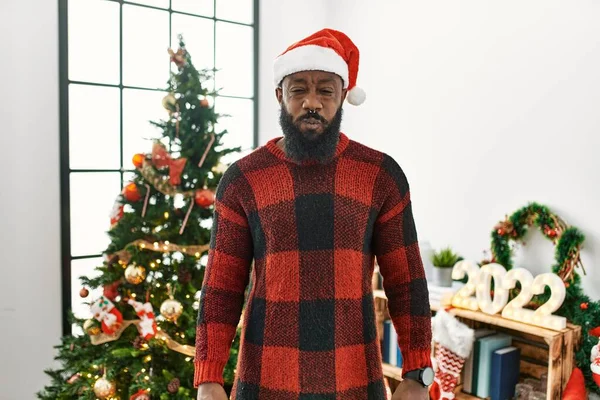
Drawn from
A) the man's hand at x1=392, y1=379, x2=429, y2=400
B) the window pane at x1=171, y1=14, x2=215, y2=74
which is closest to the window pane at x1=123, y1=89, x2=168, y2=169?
the window pane at x1=171, y1=14, x2=215, y2=74

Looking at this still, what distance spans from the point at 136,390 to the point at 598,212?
189 cm

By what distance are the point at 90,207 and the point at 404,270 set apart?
2008 millimetres

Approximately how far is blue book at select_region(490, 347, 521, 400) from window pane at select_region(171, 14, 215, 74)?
6.96ft

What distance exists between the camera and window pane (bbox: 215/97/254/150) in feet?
10.3

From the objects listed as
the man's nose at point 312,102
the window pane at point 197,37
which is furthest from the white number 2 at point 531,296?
the window pane at point 197,37

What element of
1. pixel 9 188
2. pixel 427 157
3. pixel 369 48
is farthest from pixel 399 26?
pixel 9 188

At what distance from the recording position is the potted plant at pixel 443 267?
239 centimetres

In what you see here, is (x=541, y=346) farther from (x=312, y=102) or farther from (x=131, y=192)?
(x=131, y=192)

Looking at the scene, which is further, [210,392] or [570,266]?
[570,266]

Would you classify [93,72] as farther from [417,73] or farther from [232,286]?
[232,286]

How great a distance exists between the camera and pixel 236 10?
3.15 m

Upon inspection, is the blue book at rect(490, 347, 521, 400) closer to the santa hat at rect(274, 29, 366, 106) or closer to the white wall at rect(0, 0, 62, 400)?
the santa hat at rect(274, 29, 366, 106)

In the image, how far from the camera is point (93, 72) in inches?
106

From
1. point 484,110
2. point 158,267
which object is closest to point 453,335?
point 484,110
